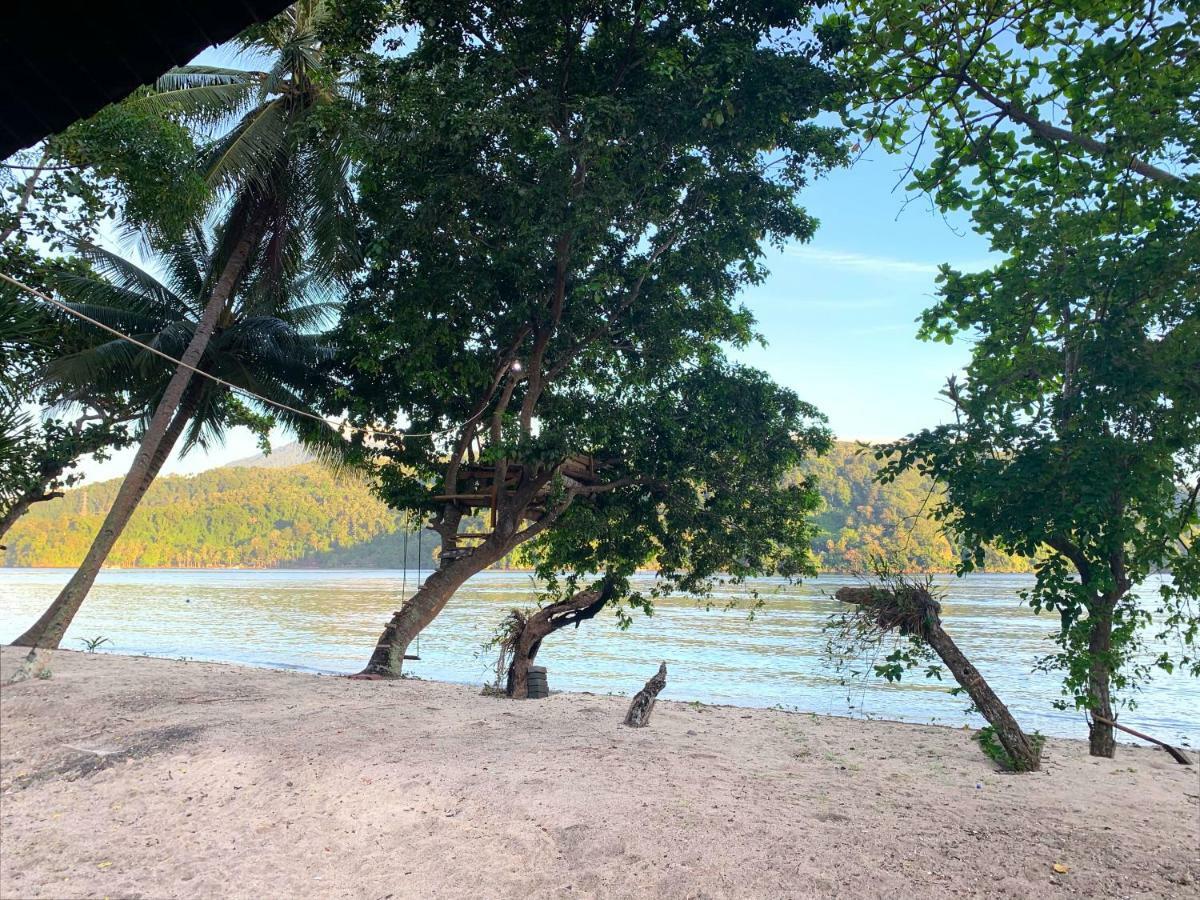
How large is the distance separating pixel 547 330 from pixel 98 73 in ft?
29.7

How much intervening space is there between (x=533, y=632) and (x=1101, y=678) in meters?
6.02

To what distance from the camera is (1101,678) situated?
306 inches

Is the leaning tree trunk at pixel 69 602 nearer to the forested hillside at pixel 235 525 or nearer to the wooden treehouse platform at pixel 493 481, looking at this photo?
the wooden treehouse platform at pixel 493 481

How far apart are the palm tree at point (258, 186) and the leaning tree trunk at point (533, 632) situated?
5.77m

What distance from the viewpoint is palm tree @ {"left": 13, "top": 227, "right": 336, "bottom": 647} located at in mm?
13453

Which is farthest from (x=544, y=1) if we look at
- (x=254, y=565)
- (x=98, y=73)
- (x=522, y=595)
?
(x=254, y=565)

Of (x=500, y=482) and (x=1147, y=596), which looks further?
(x=1147, y=596)

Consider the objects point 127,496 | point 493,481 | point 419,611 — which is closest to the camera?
point 419,611

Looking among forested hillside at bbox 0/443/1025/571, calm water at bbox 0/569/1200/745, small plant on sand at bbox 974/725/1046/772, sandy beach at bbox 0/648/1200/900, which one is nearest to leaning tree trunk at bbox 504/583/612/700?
sandy beach at bbox 0/648/1200/900

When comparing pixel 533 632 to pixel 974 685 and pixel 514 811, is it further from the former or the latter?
pixel 974 685

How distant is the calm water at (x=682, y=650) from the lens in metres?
17.4

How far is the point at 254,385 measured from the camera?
14.1 m

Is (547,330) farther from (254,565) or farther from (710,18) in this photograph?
(254,565)

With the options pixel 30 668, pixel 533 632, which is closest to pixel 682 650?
pixel 533 632
